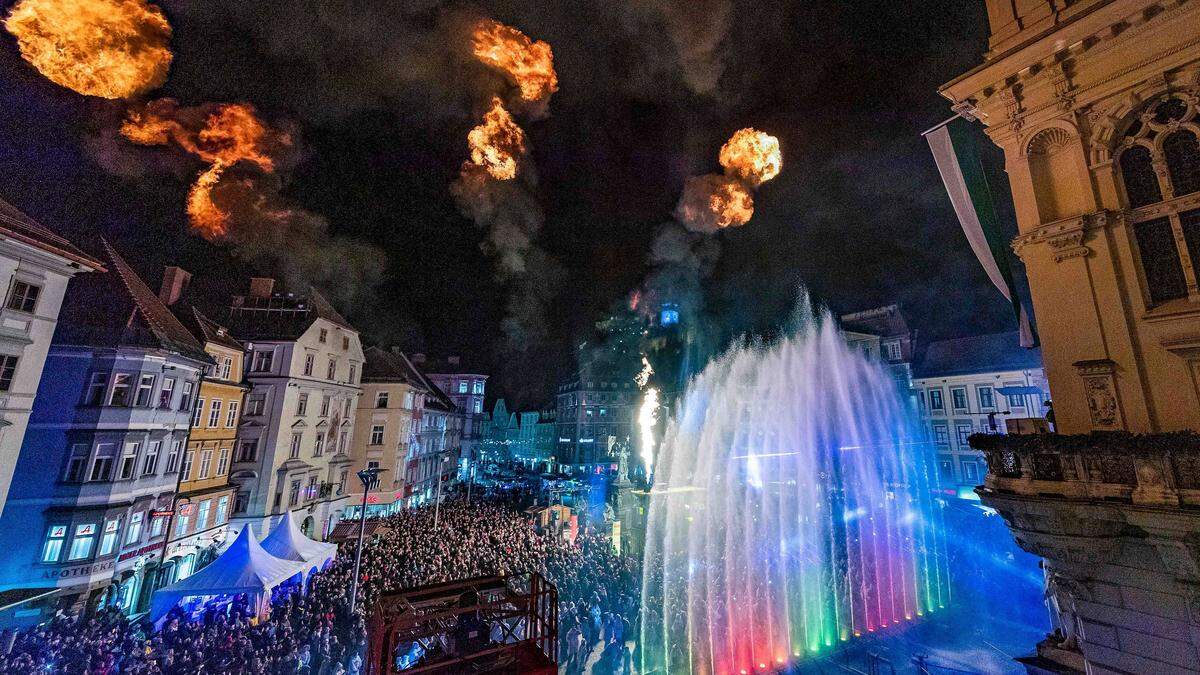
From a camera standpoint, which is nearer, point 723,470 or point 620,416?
point 723,470

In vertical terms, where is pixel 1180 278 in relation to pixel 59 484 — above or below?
above

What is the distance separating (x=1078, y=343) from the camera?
9.95m

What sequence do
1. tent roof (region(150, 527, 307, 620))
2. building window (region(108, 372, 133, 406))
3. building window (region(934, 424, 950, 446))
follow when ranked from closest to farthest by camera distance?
tent roof (region(150, 527, 307, 620)), building window (region(108, 372, 133, 406)), building window (region(934, 424, 950, 446))

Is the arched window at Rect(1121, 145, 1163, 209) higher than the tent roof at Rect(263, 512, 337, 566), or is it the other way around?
the arched window at Rect(1121, 145, 1163, 209)

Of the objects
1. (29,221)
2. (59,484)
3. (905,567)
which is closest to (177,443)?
(59,484)

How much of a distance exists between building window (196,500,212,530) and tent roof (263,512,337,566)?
21.2 ft

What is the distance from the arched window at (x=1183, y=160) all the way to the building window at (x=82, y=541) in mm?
33727

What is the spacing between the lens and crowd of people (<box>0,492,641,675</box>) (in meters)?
11.4

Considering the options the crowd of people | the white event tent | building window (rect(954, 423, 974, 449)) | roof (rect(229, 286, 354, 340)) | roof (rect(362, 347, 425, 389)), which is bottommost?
the crowd of people

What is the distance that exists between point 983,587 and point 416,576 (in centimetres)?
2953

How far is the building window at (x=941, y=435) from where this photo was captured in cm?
3838

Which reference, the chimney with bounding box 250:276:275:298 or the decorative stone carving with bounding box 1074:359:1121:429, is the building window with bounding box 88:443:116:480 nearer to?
the chimney with bounding box 250:276:275:298

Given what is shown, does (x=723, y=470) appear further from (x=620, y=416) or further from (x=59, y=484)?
(x=620, y=416)

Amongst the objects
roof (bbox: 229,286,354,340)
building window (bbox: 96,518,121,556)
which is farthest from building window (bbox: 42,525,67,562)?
roof (bbox: 229,286,354,340)
